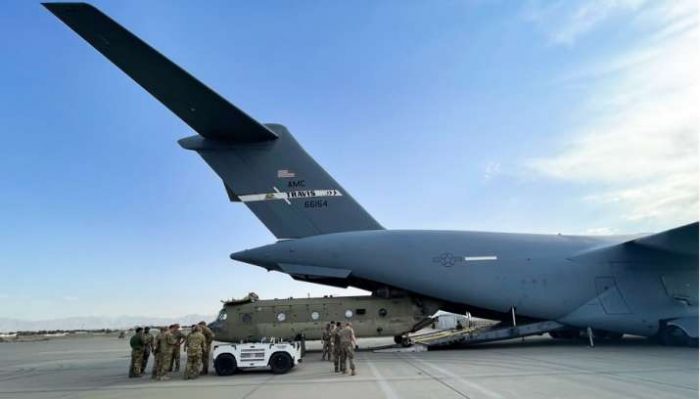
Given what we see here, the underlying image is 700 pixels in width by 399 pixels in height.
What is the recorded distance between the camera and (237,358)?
34.0ft

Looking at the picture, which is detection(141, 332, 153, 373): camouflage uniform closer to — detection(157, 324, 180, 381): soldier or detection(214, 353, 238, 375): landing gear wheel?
detection(157, 324, 180, 381): soldier

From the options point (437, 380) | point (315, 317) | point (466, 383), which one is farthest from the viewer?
point (315, 317)

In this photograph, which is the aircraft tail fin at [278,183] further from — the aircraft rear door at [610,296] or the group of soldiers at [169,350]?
the aircraft rear door at [610,296]

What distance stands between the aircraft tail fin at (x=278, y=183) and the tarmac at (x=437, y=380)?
188 inches

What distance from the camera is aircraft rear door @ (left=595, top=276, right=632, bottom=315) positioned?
46.9 feet

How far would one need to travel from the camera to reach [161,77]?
39.7ft

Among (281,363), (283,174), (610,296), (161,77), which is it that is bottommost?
(281,363)

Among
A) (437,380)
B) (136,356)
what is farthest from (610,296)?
(136,356)

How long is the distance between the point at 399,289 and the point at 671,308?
801 cm

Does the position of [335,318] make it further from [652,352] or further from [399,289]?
[652,352]

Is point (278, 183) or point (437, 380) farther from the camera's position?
point (278, 183)

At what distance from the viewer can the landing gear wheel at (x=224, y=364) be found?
10.3 m

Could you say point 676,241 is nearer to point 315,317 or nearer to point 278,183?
point 315,317

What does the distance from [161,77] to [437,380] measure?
9620 mm
